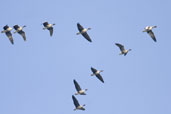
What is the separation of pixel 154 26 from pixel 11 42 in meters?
25.0

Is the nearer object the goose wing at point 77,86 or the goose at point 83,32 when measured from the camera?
the goose wing at point 77,86

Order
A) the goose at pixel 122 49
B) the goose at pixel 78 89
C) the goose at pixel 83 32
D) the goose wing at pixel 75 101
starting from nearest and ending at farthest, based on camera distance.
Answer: the goose wing at pixel 75 101, the goose at pixel 78 89, the goose at pixel 83 32, the goose at pixel 122 49

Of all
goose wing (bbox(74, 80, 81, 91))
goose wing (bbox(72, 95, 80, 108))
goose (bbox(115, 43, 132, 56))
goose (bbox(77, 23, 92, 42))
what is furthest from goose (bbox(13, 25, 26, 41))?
goose (bbox(115, 43, 132, 56))

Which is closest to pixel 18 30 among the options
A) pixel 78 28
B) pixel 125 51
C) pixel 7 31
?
pixel 7 31

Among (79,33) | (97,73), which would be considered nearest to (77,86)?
(97,73)

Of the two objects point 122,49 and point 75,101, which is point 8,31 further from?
point 122,49

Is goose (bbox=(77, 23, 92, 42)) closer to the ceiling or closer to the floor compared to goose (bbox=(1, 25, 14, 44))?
closer to the floor

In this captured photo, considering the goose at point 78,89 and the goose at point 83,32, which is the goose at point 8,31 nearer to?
the goose at point 83,32

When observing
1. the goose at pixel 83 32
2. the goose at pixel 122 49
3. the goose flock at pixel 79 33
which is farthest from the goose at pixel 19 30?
the goose at pixel 122 49

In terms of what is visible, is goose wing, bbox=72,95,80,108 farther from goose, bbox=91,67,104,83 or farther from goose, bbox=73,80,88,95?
goose, bbox=91,67,104,83

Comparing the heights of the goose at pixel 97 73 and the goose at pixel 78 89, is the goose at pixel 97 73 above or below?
above

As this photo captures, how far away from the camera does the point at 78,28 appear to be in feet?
427

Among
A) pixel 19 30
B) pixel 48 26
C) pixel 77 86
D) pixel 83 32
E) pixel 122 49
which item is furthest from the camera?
pixel 19 30

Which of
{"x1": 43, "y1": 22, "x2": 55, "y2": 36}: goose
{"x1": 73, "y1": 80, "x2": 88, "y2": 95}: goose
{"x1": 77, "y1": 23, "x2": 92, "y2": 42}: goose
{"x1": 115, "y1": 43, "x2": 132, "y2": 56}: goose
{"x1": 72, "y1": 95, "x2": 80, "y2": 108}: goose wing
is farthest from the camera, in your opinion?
{"x1": 115, "y1": 43, "x2": 132, "y2": 56}: goose
